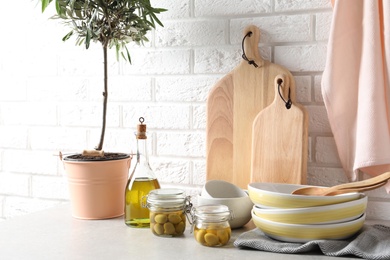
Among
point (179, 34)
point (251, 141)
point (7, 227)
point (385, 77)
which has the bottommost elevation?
point (7, 227)

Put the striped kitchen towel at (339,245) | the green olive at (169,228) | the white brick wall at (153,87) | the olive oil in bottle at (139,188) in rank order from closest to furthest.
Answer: the striped kitchen towel at (339,245), the green olive at (169,228), the olive oil in bottle at (139,188), the white brick wall at (153,87)

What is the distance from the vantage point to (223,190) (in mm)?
1492

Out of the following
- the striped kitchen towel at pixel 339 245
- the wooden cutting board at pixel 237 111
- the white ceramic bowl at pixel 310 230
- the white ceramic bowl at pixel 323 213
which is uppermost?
the wooden cutting board at pixel 237 111

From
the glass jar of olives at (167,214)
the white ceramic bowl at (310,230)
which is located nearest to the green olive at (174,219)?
the glass jar of olives at (167,214)

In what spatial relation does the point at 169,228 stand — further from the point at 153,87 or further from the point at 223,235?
the point at 153,87

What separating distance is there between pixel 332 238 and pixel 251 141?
17.4 inches

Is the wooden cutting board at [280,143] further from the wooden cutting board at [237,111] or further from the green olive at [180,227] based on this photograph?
the green olive at [180,227]

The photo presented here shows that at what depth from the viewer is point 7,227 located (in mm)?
1447

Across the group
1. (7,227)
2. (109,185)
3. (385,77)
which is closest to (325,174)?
(385,77)

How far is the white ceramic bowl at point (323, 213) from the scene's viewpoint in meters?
1.21

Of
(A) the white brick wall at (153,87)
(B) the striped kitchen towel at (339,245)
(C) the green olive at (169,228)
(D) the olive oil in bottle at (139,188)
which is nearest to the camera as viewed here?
(B) the striped kitchen towel at (339,245)

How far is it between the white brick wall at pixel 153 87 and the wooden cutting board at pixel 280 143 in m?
0.08

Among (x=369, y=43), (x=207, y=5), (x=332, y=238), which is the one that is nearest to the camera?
(x=332, y=238)

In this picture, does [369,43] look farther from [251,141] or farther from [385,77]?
[251,141]
